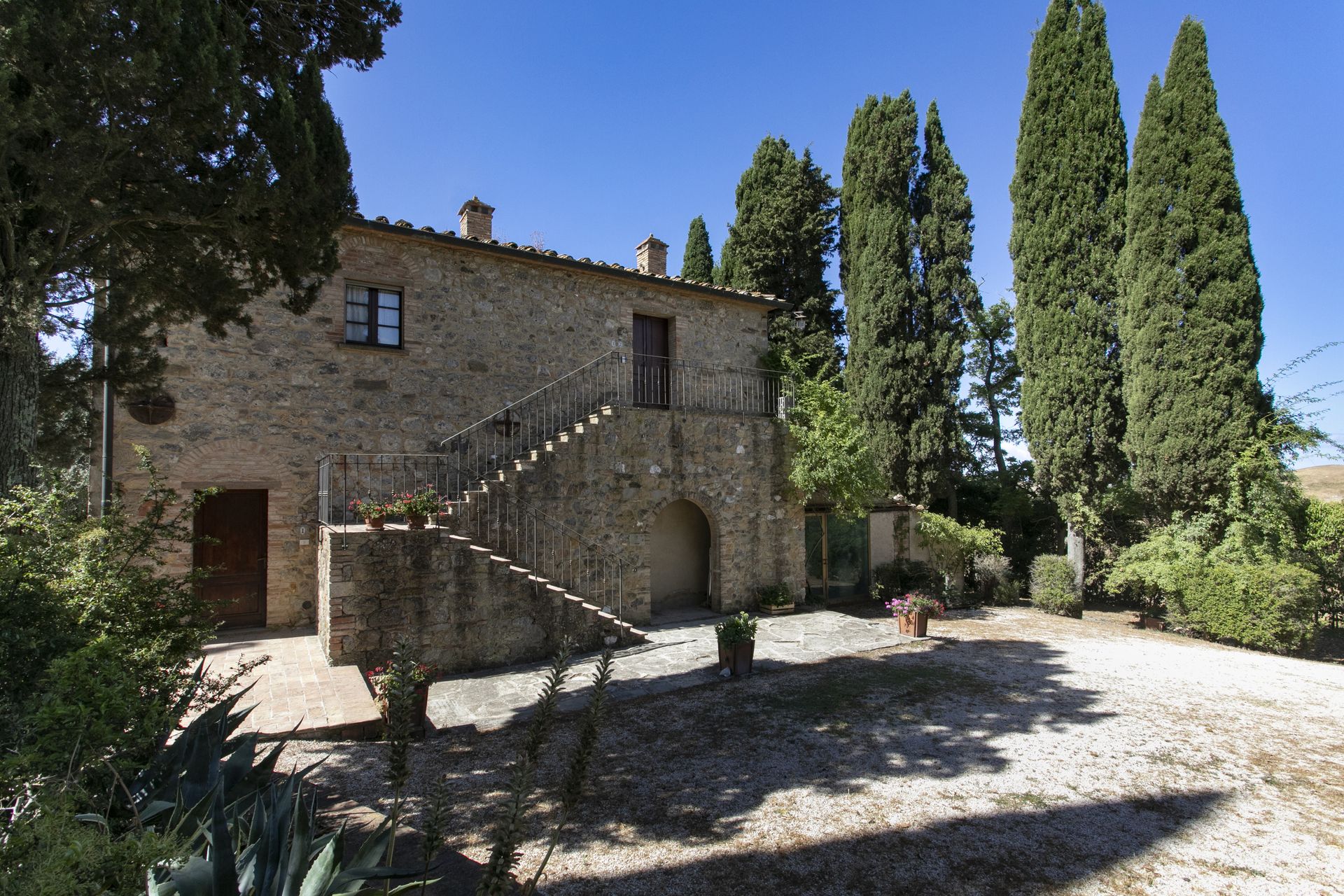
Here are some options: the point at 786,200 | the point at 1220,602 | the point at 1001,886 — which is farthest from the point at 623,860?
the point at 786,200

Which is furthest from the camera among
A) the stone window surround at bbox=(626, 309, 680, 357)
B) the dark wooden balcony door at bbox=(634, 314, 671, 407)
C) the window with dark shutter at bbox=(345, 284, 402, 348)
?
the dark wooden balcony door at bbox=(634, 314, 671, 407)

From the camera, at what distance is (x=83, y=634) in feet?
10.8

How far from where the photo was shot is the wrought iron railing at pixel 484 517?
8.72 metres

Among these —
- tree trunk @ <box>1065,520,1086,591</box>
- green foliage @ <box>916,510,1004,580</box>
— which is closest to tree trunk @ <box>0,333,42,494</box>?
green foliage @ <box>916,510,1004,580</box>

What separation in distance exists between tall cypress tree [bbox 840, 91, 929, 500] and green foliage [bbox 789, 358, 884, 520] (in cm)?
278

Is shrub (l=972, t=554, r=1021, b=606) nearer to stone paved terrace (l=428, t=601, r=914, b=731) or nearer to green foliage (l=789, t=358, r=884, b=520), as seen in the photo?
green foliage (l=789, t=358, r=884, b=520)

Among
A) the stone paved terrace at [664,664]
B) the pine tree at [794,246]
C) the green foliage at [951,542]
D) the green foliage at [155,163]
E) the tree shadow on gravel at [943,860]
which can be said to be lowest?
the stone paved terrace at [664,664]

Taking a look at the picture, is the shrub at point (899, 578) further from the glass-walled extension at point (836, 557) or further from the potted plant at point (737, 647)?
the potted plant at point (737, 647)

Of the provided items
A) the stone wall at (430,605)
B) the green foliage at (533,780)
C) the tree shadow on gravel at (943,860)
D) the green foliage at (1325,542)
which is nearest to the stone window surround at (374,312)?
the stone wall at (430,605)

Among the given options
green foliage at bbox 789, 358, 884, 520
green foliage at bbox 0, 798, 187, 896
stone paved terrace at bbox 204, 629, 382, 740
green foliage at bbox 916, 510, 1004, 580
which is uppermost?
green foliage at bbox 789, 358, 884, 520

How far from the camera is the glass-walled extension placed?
13398 millimetres

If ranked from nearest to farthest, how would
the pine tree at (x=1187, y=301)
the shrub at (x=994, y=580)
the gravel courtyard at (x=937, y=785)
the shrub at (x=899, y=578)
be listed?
1. the gravel courtyard at (x=937, y=785)
2. the pine tree at (x=1187, y=301)
3. the shrub at (x=899, y=578)
4. the shrub at (x=994, y=580)

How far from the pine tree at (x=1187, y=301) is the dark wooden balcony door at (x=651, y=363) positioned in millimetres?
9448

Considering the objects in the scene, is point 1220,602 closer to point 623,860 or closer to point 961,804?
point 961,804
